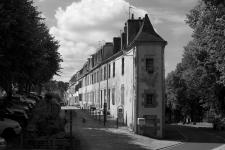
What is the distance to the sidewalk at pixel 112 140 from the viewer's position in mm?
29797

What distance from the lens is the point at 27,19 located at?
25.3 m

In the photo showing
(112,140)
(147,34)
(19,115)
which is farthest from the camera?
(147,34)

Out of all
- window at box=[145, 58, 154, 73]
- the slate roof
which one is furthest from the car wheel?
window at box=[145, 58, 154, 73]

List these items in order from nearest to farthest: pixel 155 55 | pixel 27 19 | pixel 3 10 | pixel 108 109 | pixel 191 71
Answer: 1. pixel 3 10
2. pixel 27 19
3. pixel 155 55
4. pixel 191 71
5. pixel 108 109

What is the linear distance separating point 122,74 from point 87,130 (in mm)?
10679

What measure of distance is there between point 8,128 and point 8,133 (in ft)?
1.83

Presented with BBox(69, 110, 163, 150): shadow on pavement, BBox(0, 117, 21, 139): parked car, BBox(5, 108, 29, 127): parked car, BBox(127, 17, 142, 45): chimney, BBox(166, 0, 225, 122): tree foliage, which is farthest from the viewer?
BBox(127, 17, 142, 45): chimney

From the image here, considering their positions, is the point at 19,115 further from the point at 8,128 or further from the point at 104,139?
the point at 8,128

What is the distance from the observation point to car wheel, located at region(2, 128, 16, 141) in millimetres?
26812

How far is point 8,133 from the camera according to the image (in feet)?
89.1

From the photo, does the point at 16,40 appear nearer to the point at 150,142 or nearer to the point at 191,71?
the point at 150,142

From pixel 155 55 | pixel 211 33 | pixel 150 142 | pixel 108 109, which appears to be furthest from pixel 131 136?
pixel 108 109

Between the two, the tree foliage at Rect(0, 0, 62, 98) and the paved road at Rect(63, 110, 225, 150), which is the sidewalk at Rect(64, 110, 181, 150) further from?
the tree foliage at Rect(0, 0, 62, 98)

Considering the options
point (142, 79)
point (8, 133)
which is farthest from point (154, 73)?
point (8, 133)
